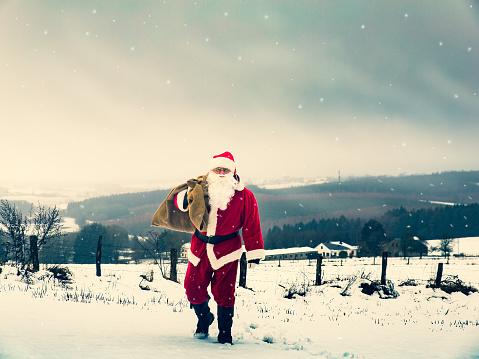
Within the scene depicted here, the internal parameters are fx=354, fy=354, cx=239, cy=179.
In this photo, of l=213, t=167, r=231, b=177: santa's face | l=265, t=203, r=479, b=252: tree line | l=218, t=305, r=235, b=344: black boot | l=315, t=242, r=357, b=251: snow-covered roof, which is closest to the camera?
l=218, t=305, r=235, b=344: black boot

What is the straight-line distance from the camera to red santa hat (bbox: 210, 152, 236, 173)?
4.16 metres

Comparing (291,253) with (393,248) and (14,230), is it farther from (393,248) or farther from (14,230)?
(14,230)

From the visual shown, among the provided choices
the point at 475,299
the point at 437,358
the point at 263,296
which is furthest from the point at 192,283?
the point at 475,299

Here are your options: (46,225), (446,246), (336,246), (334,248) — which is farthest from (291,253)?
(46,225)

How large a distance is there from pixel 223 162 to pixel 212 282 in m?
1.36

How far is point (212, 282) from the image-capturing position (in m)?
3.78

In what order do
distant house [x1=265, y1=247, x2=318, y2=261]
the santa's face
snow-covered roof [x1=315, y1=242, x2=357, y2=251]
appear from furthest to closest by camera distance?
snow-covered roof [x1=315, y1=242, x2=357, y2=251], distant house [x1=265, y1=247, x2=318, y2=261], the santa's face

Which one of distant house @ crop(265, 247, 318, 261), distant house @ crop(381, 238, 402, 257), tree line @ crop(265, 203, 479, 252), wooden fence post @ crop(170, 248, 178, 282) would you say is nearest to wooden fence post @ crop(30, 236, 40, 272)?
wooden fence post @ crop(170, 248, 178, 282)

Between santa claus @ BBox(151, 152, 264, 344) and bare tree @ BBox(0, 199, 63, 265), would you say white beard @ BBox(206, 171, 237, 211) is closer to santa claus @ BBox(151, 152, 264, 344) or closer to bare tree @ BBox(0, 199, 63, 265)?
santa claus @ BBox(151, 152, 264, 344)

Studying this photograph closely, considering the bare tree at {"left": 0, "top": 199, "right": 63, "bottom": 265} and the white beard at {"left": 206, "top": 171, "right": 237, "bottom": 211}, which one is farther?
the bare tree at {"left": 0, "top": 199, "right": 63, "bottom": 265}

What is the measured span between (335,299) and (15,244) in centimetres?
963

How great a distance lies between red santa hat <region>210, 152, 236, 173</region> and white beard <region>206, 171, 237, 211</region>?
0.30 ft

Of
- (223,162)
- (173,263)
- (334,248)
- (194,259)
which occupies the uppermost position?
(223,162)

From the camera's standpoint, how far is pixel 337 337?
14.6ft
